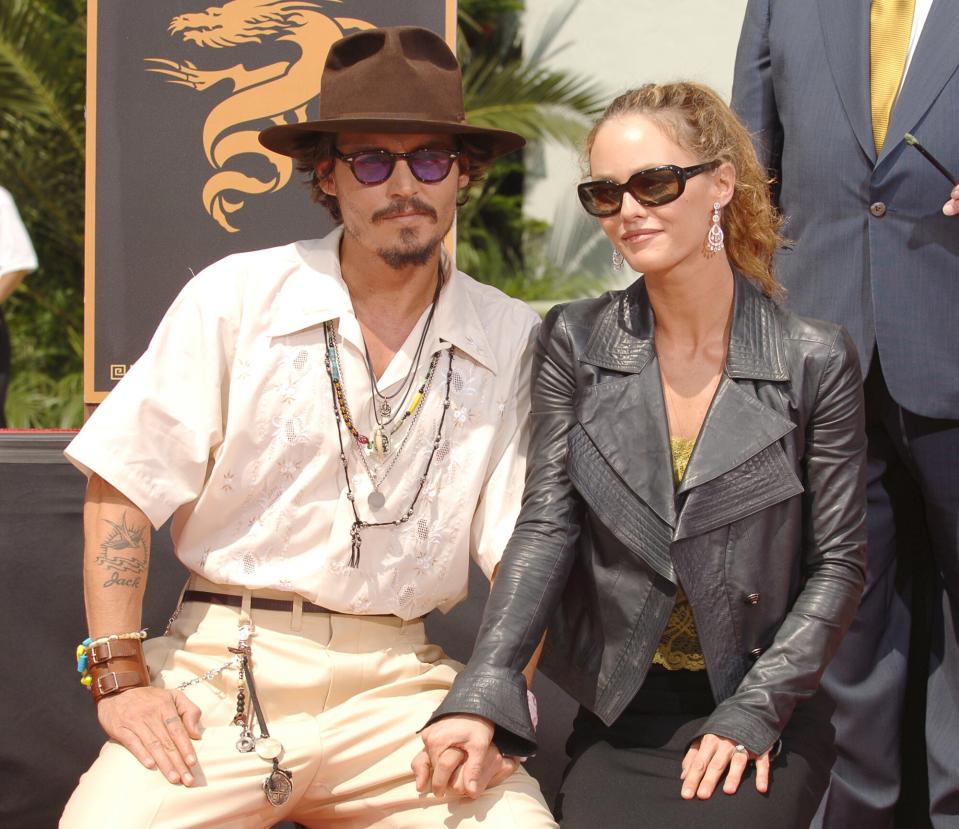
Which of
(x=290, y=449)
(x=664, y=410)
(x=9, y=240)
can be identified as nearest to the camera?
(x=664, y=410)

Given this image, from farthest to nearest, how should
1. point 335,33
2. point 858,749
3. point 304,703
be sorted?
point 335,33 < point 858,749 < point 304,703

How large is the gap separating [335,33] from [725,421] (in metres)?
1.80

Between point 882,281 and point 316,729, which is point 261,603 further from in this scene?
point 882,281

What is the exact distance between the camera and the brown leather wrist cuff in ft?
7.31

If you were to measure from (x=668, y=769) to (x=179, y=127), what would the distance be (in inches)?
86.1

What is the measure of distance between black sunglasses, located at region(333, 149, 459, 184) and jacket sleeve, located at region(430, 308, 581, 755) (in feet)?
1.22

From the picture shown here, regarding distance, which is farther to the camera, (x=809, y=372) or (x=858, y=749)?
(x=858, y=749)

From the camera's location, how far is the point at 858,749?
2.98m

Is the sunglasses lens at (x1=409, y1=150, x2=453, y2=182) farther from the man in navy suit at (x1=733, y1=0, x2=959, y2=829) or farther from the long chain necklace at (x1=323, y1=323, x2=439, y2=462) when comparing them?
the man in navy suit at (x1=733, y1=0, x2=959, y2=829)

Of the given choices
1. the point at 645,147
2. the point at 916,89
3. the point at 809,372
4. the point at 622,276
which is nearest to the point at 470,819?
the point at 809,372

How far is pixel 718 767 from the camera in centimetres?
204

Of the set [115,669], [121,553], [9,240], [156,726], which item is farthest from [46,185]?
[156,726]

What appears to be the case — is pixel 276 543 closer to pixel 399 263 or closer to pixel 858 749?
pixel 399 263

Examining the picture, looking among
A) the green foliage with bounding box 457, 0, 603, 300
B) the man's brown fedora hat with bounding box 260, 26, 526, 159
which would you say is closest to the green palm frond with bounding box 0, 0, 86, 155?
the green foliage with bounding box 457, 0, 603, 300
